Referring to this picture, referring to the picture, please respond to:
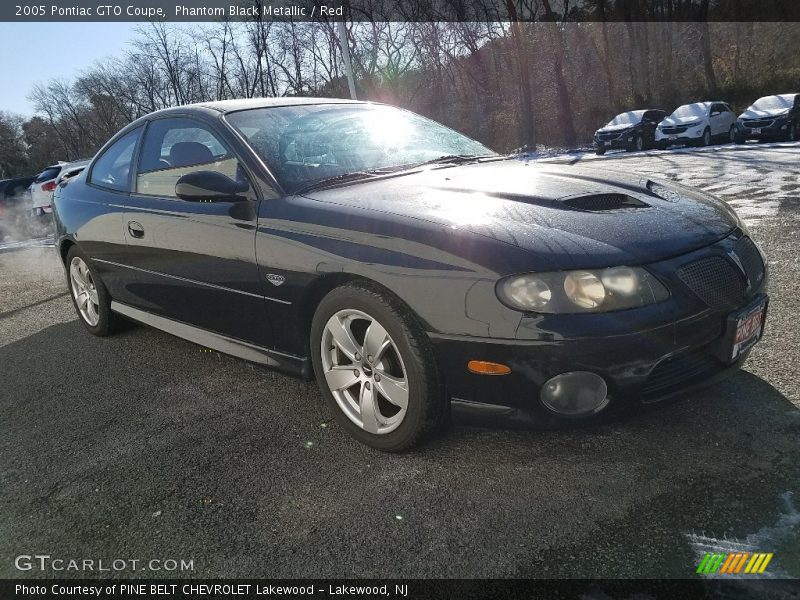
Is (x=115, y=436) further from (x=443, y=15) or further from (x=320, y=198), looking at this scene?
(x=443, y=15)

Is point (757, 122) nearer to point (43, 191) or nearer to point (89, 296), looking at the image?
point (89, 296)

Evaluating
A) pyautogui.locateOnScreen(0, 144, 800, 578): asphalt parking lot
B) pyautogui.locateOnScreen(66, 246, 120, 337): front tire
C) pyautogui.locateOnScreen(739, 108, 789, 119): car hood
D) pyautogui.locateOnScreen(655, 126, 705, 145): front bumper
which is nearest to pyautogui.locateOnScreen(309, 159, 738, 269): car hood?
pyautogui.locateOnScreen(0, 144, 800, 578): asphalt parking lot

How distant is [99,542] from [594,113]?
3067 cm

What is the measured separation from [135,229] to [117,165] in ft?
2.37

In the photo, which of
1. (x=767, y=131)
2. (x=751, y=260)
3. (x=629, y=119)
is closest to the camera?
(x=751, y=260)

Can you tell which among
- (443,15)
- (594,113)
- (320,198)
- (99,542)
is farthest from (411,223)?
(443,15)

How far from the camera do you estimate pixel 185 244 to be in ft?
10.2

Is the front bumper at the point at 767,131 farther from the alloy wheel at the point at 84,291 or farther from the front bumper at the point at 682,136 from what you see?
the alloy wheel at the point at 84,291

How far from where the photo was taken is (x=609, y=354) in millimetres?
1971

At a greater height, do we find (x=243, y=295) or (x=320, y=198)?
(x=320, y=198)

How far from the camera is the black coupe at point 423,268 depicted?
201 cm

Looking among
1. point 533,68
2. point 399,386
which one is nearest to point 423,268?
point 399,386

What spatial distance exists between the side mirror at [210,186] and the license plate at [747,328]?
2151 mm

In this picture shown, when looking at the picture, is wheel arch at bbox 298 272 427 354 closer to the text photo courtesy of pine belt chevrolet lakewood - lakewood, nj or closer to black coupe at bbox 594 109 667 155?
the text photo courtesy of pine belt chevrolet lakewood - lakewood, nj
